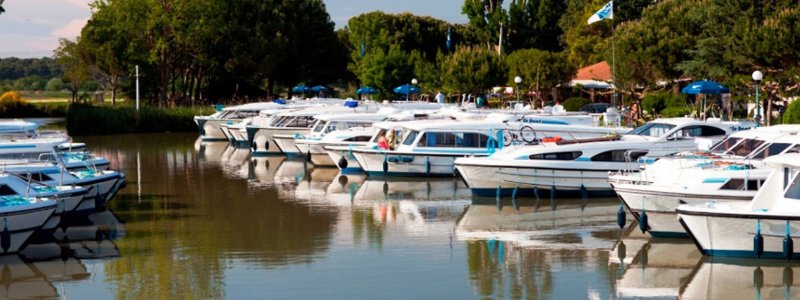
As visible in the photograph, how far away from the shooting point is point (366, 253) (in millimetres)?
24234

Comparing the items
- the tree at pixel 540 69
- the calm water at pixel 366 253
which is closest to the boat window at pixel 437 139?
the calm water at pixel 366 253

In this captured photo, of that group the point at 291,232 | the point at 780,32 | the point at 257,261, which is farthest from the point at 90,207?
the point at 780,32

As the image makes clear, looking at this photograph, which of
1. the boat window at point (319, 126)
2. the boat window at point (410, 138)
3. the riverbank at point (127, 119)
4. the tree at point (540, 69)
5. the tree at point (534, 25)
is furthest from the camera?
the tree at point (534, 25)

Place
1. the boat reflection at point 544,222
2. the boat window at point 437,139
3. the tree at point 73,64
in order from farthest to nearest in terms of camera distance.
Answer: the tree at point 73,64 < the boat window at point 437,139 < the boat reflection at point 544,222

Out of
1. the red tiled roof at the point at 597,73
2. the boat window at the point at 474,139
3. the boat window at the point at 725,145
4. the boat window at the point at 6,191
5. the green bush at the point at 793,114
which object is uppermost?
the red tiled roof at the point at 597,73

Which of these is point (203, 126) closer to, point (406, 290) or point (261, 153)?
point (261, 153)

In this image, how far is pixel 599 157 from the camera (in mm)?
31047

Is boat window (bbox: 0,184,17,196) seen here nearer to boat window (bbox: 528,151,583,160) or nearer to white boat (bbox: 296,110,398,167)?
boat window (bbox: 528,151,583,160)

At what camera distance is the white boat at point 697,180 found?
23.4 meters

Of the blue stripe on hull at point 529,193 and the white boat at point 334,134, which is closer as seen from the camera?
the blue stripe on hull at point 529,193

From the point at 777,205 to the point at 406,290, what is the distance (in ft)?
20.4

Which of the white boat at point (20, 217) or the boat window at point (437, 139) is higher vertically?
the boat window at point (437, 139)

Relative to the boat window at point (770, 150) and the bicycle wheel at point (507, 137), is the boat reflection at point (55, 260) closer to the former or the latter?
the bicycle wheel at point (507, 137)

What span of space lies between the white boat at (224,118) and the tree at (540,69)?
42.2ft
